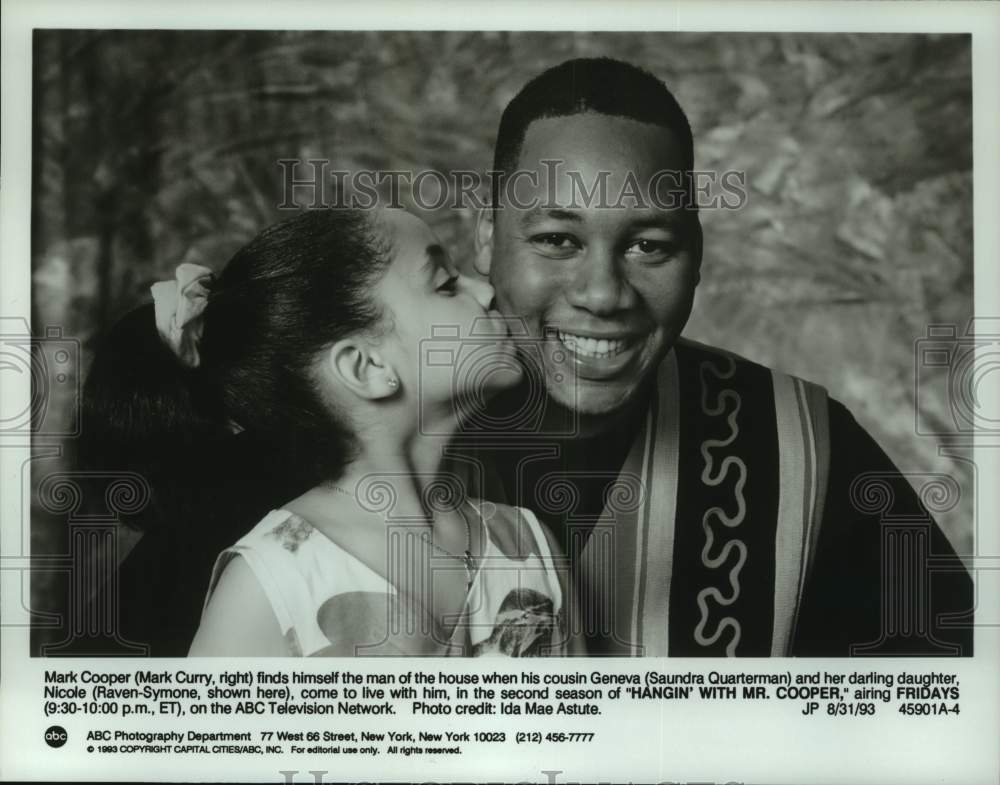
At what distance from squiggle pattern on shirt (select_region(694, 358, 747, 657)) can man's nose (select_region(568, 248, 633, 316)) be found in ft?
0.92

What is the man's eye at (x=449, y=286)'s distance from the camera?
7.20 feet

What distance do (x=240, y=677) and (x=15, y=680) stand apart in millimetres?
538

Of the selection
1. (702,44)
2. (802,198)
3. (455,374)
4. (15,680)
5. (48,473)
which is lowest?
(15,680)

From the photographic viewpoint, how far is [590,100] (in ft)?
7.29

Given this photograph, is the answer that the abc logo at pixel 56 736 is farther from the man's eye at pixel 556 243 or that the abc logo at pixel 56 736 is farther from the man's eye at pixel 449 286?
the man's eye at pixel 556 243

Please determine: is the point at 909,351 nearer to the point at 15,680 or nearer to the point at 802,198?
the point at 802,198

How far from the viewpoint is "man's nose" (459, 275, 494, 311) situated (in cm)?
222

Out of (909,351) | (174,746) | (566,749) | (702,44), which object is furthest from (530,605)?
(702,44)

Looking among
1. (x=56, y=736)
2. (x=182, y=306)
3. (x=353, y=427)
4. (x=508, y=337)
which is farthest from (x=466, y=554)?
(x=56, y=736)

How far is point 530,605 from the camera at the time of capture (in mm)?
2234

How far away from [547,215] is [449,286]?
272 millimetres

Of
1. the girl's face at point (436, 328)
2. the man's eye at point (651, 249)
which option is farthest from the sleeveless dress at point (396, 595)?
the man's eye at point (651, 249)

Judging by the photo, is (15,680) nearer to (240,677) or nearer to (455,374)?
(240,677)

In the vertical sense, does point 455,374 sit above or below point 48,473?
above
